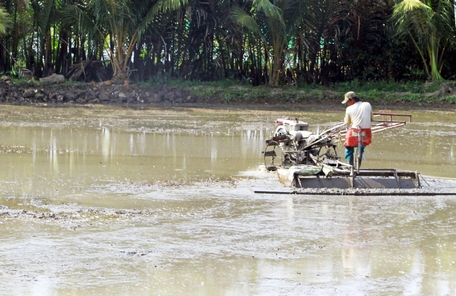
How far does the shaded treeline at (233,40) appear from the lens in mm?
24938

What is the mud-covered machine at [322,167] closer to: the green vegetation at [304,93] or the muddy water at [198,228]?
the muddy water at [198,228]

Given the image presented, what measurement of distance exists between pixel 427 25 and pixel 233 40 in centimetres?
662

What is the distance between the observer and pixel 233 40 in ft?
87.1

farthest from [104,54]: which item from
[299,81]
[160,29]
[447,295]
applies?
[447,295]

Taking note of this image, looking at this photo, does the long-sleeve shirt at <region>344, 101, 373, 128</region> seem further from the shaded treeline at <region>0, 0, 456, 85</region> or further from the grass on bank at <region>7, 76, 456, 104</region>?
the shaded treeline at <region>0, 0, 456, 85</region>

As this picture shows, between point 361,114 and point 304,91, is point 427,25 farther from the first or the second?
point 361,114

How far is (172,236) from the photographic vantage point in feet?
24.6

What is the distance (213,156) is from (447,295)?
7.97 meters

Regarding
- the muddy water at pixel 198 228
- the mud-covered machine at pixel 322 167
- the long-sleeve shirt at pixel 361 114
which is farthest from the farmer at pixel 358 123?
the muddy water at pixel 198 228

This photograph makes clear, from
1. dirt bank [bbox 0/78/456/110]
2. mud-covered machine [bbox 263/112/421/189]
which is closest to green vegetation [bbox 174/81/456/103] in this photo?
dirt bank [bbox 0/78/456/110]

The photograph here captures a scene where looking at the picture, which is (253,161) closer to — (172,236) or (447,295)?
(172,236)

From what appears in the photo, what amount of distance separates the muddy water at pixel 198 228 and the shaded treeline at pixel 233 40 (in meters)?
11.2

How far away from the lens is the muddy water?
613 centimetres

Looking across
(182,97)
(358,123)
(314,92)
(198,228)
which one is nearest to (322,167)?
(358,123)
